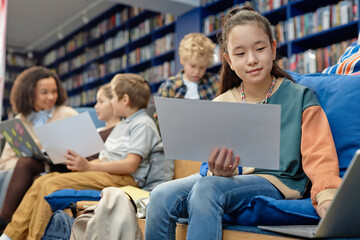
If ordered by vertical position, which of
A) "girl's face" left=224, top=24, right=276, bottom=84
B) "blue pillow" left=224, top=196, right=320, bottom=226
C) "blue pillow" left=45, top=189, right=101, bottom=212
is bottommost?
"blue pillow" left=45, top=189, right=101, bottom=212

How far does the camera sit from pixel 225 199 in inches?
41.5

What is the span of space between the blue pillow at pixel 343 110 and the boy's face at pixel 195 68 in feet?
5.17

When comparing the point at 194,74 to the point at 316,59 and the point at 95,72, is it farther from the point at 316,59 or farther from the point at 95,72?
the point at 95,72

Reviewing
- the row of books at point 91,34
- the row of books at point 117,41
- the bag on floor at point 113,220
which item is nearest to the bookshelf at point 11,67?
the row of books at point 91,34

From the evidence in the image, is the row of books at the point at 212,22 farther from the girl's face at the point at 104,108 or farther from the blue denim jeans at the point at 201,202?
the blue denim jeans at the point at 201,202

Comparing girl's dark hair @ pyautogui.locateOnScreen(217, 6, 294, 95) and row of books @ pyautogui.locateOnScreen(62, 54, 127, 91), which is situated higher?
row of books @ pyautogui.locateOnScreen(62, 54, 127, 91)

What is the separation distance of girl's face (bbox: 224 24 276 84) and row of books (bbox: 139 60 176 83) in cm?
382

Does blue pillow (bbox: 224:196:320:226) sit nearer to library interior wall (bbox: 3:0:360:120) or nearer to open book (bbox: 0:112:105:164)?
open book (bbox: 0:112:105:164)

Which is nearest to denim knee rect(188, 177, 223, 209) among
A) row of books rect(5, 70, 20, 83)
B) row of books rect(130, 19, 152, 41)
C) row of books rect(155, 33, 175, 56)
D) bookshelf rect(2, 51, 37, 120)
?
row of books rect(155, 33, 175, 56)

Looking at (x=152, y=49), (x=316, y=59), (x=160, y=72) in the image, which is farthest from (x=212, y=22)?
(x=316, y=59)

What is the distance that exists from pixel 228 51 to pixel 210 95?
1646mm

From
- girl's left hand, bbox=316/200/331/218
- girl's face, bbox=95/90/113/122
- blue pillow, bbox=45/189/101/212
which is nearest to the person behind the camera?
girl's left hand, bbox=316/200/331/218

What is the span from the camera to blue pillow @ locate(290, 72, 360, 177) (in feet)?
3.96

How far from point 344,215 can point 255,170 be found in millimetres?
425
